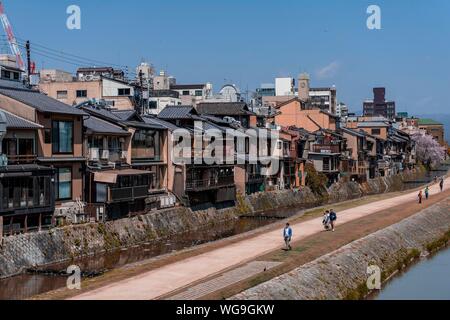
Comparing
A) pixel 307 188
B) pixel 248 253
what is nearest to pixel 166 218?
pixel 248 253

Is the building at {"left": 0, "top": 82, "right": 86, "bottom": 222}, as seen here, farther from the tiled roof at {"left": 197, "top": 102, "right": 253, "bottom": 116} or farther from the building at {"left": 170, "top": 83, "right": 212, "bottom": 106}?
the building at {"left": 170, "top": 83, "right": 212, "bottom": 106}

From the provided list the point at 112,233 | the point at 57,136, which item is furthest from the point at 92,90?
the point at 112,233

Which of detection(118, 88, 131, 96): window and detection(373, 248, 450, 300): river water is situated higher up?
detection(118, 88, 131, 96): window

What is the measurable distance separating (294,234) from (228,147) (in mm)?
22172

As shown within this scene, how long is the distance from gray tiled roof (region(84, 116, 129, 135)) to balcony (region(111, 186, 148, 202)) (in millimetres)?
4646

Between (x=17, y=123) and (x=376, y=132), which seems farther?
(x=376, y=132)

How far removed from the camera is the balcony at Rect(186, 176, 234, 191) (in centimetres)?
5538

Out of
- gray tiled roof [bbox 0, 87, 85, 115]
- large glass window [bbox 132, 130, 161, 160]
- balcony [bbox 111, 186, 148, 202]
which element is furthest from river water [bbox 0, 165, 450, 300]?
gray tiled roof [bbox 0, 87, 85, 115]

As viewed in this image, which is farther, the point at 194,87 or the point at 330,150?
the point at 194,87

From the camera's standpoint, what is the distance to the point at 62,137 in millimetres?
42656

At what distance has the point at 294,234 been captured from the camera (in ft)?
151

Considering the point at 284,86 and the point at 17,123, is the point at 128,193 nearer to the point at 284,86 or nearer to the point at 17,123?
the point at 17,123

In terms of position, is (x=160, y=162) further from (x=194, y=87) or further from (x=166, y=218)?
(x=194, y=87)

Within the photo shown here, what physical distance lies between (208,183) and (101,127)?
13.6 metres
